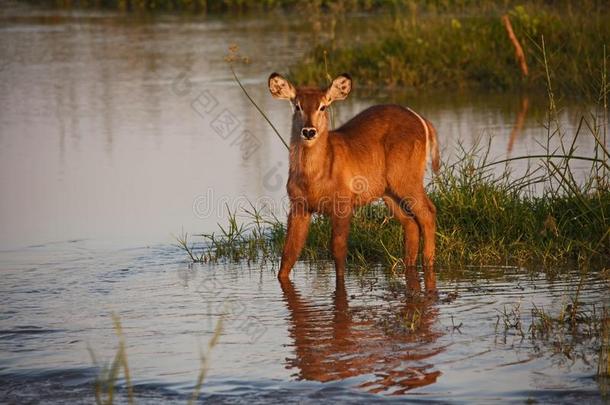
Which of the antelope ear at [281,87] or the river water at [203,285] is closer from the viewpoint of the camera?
the river water at [203,285]

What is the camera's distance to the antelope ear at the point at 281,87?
30.2 feet

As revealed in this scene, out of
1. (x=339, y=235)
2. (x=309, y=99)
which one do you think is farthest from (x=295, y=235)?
(x=309, y=99)

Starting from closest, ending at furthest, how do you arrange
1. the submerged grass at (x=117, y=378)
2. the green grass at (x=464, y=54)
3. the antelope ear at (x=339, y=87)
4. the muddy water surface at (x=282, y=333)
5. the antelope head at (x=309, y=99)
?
the submerged grass at (x=117, y=378) → the muddy water surface at (x=282, y=333) → the antelope head at (x=309, y=99) → the antelope ear at (x=339, y=87) → the green grass at (x=464, y=54)

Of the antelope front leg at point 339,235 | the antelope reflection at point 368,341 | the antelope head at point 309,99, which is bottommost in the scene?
the antelope reflection at point 368,341

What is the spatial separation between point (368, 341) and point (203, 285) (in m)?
2.09

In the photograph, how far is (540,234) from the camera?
9.70 m

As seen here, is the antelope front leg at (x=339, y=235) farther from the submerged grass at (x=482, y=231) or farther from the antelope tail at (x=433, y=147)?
the antelope tail at (x=433, y=147)

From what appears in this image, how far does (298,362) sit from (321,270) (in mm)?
2618

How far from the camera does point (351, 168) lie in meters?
9.52

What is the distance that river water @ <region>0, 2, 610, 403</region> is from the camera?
699 cm

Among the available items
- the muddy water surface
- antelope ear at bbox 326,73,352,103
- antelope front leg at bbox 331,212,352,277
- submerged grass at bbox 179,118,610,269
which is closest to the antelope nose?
antelope ear at bbox 326,73,352,103

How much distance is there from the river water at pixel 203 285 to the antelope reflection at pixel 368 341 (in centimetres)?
2

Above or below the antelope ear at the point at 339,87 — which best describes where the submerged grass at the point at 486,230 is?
below

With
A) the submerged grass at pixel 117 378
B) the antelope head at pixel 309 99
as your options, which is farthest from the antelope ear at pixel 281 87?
the submerged grass at pixel 117 378
